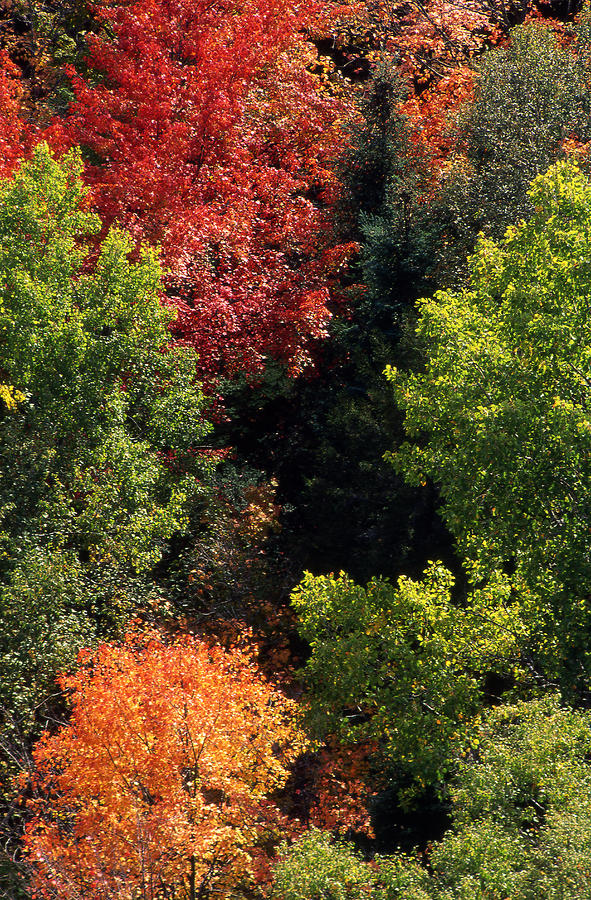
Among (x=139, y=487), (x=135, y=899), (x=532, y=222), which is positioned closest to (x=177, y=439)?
(x=139, y=487)

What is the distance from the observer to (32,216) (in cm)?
2219

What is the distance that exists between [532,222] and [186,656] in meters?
10.4

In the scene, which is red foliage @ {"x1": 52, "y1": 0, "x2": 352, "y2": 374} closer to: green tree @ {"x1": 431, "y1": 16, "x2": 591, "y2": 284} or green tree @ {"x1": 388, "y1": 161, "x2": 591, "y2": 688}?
green tree @ {"x1": 431, "y1": 16, "x2": 591, "y2": 284}

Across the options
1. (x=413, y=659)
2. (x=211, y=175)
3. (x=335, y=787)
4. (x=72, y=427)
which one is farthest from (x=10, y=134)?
(x=335, y=787)

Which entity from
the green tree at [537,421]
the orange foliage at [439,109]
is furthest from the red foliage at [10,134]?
the green tree at [537,421]

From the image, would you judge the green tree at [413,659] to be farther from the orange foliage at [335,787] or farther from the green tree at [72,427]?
the green tree at [72,427]

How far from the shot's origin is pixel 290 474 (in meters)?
29.0

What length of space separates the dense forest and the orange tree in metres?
0.08

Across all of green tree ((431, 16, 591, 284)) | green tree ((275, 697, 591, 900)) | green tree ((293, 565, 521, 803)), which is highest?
green tree ((431, 16, 591, 284))

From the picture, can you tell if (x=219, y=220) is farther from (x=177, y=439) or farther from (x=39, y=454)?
(x=39, y=454)

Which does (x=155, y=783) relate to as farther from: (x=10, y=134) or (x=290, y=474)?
(x=10, y=134)

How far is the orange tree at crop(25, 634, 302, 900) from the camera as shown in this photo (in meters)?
15.4

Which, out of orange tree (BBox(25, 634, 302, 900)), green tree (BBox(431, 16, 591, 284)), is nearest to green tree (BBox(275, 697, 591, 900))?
orange tree (BBox(25, 634, 302, 900))

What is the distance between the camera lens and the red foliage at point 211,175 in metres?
26.5
